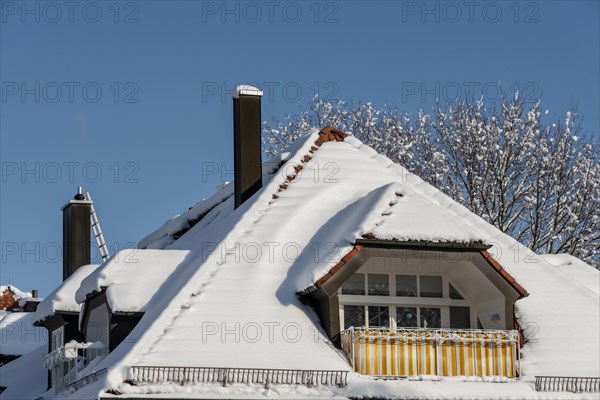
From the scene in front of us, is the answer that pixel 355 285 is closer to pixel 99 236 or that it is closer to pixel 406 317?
pixel 406 317

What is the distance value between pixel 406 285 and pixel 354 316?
1.08 meters

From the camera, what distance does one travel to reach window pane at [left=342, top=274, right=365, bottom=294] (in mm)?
20703

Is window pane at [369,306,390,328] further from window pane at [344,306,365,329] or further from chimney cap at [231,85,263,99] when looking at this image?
chimney cap at [231,85,263,99]

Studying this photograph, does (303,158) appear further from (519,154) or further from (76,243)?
(519,154)

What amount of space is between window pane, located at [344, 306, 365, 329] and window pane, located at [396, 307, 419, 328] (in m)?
0.62

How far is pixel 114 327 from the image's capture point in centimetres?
2077

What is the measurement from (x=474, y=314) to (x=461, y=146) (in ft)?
58.2

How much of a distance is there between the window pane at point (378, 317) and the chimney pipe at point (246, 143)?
4483mm

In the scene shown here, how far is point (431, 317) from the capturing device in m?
21.1

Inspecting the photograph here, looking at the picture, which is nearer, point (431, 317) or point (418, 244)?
point (418, 244)

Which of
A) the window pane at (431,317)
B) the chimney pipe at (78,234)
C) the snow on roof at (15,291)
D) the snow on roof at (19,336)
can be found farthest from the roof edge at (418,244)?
the snow on roof at (15,291)

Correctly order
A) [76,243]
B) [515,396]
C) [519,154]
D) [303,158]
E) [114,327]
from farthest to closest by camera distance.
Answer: [519,154] < [76,243] < [303,158] < [114,327] < [515,396]

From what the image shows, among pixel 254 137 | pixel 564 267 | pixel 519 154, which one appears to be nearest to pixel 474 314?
pixel 564 267

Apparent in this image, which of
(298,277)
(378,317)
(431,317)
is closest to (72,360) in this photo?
(298,277)
